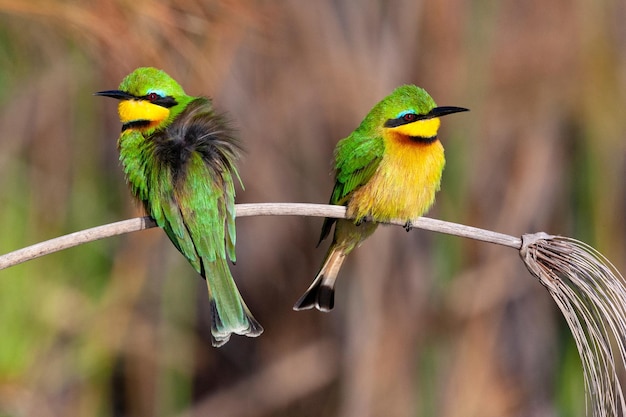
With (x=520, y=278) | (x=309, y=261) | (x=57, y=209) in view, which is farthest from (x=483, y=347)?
(x=57, y=209)

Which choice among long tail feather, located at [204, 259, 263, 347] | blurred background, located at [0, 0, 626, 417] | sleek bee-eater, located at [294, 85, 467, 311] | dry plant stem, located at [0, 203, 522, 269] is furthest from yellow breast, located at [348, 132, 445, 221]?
blurred background, located at [0, 0, 626, 417]

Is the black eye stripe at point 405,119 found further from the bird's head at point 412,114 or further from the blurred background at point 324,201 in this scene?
the blurred background at point 324,201

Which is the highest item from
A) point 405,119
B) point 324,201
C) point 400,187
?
point 405,119

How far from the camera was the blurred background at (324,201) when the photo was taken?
3.92 meters

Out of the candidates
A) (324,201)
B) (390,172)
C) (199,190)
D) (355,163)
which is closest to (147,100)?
(199,190)

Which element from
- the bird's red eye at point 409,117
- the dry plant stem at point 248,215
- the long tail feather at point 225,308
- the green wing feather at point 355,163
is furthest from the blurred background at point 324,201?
the dry plant stem at point 248,215

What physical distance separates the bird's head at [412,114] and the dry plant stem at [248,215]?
0.55 m

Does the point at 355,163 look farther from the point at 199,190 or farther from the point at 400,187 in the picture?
the point at 199,190

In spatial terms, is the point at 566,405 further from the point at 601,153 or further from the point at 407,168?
the point at 407,168

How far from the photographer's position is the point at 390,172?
312 centimetres

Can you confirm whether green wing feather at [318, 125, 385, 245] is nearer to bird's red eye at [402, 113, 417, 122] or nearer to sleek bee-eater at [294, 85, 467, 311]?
sleek bee-eater at [294, 85, 467, 311]

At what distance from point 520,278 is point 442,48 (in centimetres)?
136

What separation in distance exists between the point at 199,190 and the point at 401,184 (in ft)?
2.33

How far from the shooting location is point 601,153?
3.85 meters
